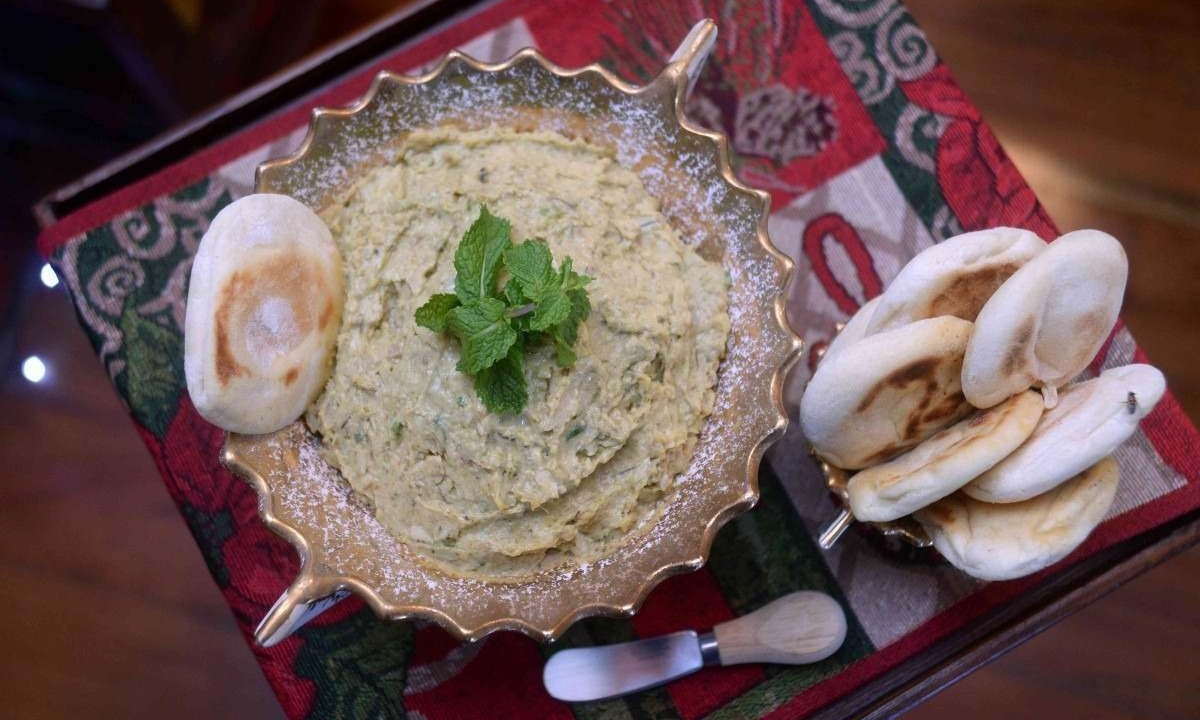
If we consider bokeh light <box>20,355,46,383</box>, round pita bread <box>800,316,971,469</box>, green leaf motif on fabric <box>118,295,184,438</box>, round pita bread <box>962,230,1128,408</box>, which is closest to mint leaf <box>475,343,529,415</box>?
round pita bread <box>800,316,971,469</box>

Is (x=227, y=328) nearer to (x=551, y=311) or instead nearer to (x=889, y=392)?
(x=551, y=311)

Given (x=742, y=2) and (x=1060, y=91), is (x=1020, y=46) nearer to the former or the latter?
(x=1060, y=91)

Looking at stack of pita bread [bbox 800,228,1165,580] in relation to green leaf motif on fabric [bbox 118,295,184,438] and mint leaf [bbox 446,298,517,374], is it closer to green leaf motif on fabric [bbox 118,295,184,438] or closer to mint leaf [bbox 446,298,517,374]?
mint leaf [bbox 446,298,517,374]

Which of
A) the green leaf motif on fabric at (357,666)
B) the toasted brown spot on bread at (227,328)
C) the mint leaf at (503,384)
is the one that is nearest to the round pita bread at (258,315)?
the toasted brown spot on bread at (227,328)

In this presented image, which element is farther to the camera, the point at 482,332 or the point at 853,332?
the point at 853,332

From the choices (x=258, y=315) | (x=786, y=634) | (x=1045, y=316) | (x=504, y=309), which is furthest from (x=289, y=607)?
(x=1045, y=316)

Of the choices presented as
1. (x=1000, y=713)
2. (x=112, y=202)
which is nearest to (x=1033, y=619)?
(x=1000, y=713)
